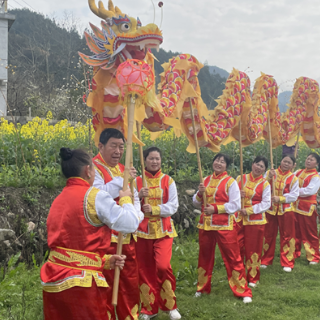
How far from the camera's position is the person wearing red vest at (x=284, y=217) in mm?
5969

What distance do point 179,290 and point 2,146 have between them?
12.7 feet

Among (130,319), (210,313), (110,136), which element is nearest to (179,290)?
(210,313)

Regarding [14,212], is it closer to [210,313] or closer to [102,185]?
[102,185]

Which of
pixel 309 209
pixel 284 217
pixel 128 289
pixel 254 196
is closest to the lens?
pixel 128 289

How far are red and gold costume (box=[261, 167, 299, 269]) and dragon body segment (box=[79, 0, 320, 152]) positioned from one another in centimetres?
74

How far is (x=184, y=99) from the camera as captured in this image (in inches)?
168

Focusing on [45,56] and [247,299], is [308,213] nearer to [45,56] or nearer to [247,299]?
[247,299]

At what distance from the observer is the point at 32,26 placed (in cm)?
3400

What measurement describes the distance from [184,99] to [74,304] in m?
2.70

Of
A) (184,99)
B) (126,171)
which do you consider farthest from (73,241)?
(184,99)

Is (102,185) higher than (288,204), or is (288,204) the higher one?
(102,185)

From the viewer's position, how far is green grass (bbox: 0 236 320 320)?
13.1ft

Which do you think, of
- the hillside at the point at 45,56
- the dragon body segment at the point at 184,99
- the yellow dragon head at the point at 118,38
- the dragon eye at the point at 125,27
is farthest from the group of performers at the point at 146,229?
the hillside at the point at 45,56

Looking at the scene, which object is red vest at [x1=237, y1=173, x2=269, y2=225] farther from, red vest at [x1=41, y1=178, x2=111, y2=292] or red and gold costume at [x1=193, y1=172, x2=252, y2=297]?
red vest at [x1=41, y1=178, x2=111, y2=292]
